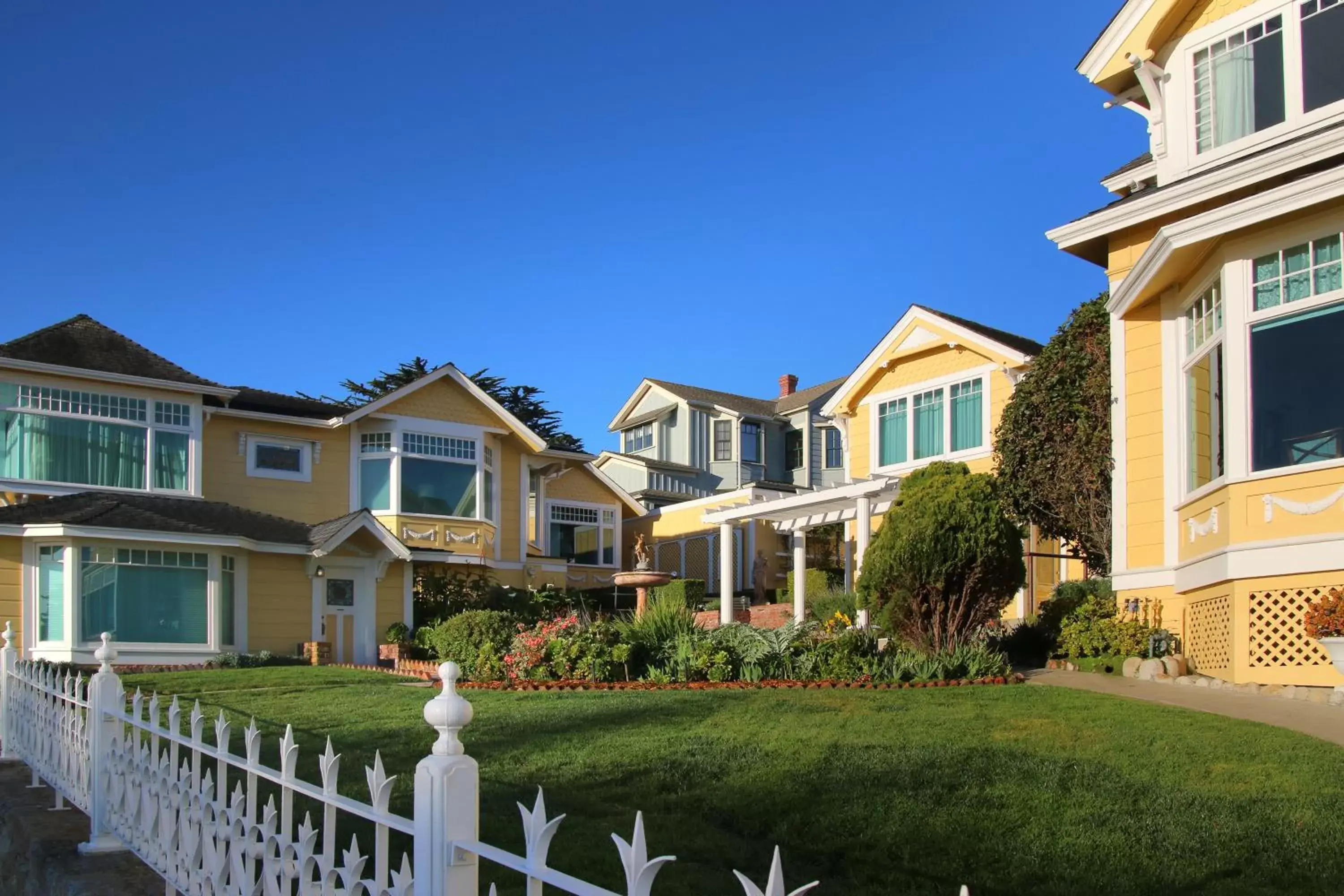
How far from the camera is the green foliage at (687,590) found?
93.7ft

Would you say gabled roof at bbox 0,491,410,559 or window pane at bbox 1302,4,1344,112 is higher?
window pane at bbox 1302,4,1344,112

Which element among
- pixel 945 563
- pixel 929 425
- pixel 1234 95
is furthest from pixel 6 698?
pixel 929 425

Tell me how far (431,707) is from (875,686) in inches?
371

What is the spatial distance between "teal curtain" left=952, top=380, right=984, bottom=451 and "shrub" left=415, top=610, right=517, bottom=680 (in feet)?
29.6

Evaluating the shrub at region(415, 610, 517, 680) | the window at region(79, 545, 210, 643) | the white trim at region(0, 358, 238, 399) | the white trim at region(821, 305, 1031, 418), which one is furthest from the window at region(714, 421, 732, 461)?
the shrub at region(415, 610, 517, 680)

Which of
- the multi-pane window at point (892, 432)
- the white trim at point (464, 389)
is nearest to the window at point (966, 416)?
the multi-pane window at point (892, 432)

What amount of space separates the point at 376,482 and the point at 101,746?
2033 centimetres

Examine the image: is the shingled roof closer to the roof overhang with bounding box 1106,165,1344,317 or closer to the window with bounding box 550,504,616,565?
the window with bounding box 550,504,616,565

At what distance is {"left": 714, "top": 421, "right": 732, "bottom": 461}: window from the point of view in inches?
1706

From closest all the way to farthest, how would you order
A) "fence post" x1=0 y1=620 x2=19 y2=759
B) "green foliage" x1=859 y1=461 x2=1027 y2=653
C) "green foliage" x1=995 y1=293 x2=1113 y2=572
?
"fence post" x1=0 y1=620 x2=19 y2=759 < "green foliage" x1=859 y1=461 x2=1027 y2=653 < "green foliage" x1=995 y1=293 x2=1113 y2=572

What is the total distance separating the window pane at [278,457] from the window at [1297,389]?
780 inches

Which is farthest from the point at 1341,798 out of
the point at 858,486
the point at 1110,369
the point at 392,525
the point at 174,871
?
the point at 392,525

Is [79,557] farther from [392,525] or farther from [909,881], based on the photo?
[909,881]

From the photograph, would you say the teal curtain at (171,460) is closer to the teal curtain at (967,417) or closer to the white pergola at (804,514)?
the white pergola at (804,514)
